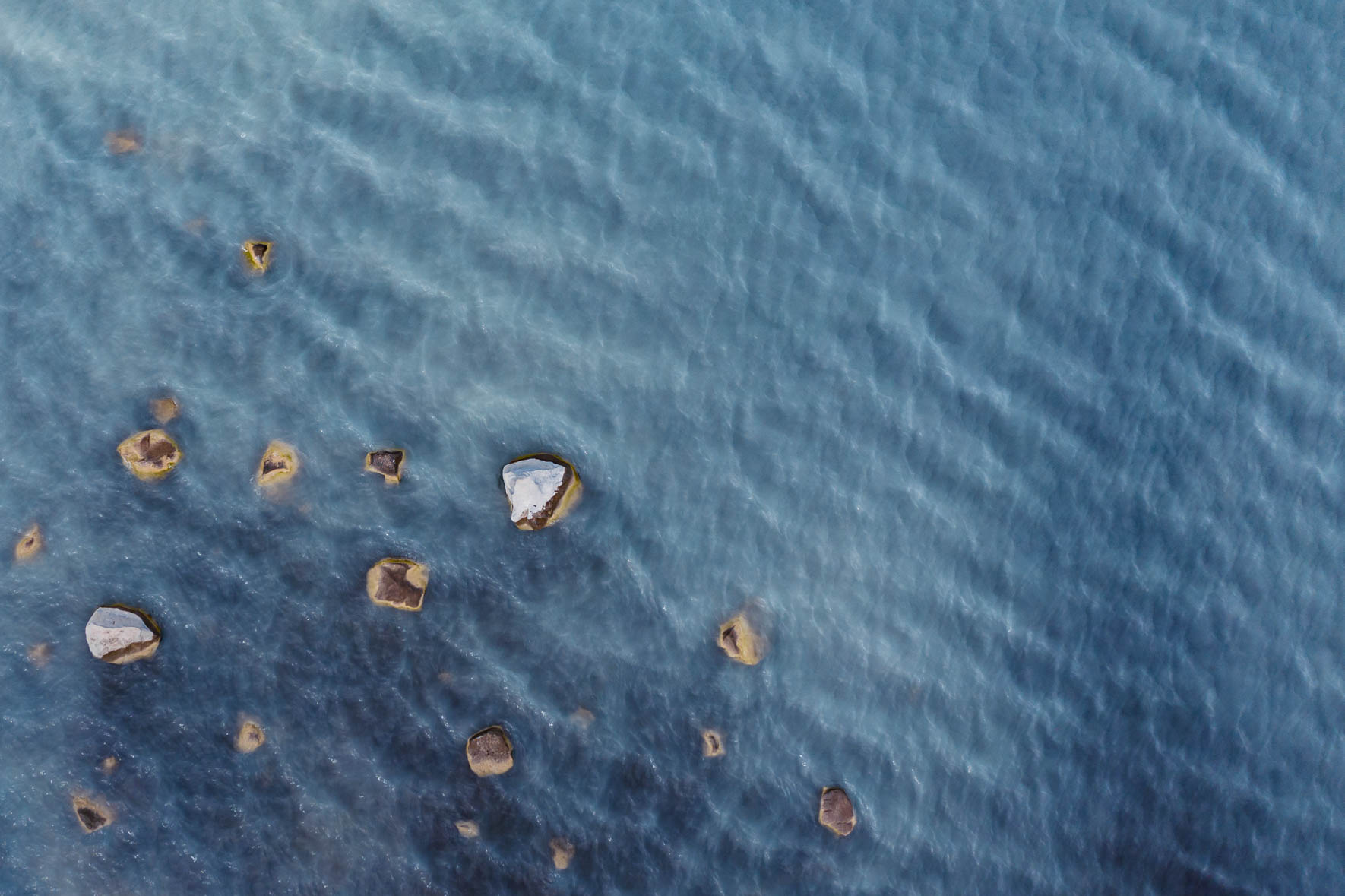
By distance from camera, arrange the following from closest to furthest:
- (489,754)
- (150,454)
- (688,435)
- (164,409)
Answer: (489,754) < (150,454) < (164,409) < (688,435)

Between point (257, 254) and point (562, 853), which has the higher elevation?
point (257, 254)

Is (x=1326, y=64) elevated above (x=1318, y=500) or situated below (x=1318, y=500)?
above

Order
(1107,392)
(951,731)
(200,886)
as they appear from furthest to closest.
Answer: (1107,392), (951,731), (200,886)

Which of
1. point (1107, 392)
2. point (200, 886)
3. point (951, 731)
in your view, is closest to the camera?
point (200, 886)

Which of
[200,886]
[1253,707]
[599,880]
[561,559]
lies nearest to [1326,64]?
[1253,707]

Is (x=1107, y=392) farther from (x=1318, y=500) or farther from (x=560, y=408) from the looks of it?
(x=560, y=408)

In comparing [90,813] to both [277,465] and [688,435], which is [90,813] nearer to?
[277,465]

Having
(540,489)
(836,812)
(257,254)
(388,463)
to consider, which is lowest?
(836,812)

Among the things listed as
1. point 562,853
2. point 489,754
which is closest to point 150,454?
point 489,754

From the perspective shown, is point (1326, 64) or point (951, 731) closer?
point (951, 731)
